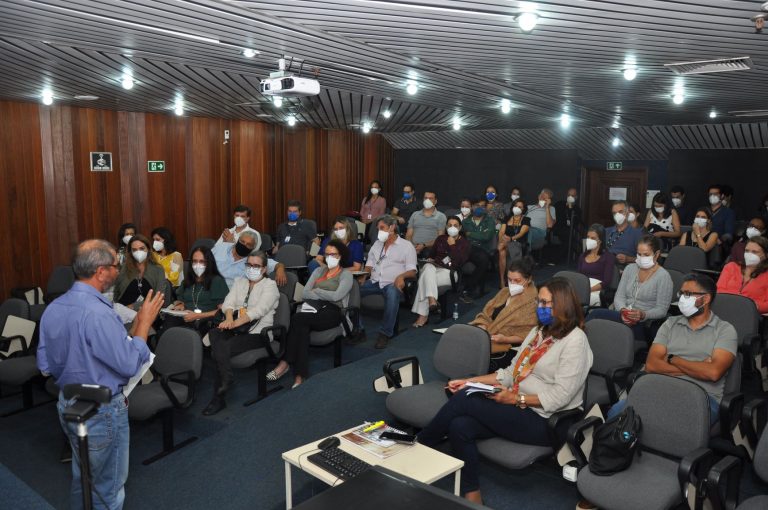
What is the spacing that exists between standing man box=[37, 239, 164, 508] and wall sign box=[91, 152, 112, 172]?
6.68 m

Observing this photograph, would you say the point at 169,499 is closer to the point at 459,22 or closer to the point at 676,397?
the point at 676,397

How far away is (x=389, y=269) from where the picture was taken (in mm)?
7492

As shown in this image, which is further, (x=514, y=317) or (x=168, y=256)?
(x=168, y=256)

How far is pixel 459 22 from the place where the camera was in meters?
3.98

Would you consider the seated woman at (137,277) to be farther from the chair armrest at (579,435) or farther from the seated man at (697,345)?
the seated man at (697,345)

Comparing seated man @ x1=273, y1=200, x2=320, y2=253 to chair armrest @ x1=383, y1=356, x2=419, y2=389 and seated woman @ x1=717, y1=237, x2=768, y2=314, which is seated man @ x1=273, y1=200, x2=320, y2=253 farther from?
seated woman @ x1=717, y1=237, x2=768, y2=314

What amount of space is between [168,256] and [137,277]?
953mm

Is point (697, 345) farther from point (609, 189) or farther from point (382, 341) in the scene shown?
point (609, 189)

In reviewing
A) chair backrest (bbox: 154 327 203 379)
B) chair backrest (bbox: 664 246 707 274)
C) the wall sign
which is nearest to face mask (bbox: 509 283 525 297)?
chair backrest (bbox: 154 327 203 379)

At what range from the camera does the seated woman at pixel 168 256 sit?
752 cm

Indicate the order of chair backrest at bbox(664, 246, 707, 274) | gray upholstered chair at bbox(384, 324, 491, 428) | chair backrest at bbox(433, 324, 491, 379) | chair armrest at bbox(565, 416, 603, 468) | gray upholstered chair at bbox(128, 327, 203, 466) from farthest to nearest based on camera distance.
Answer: chair backrest at bbox(664, 246, 707, 274) → gray upholstered chair at bbox(128, 327, 203, 466) → chair backrest at bbox(433, 324, 491, 379) → gray upholstered chair at bbox(384, 324, 491, 428) → chair armrest at bbox(565, 416, 603, 468)

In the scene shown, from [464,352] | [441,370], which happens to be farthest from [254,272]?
[464,352]

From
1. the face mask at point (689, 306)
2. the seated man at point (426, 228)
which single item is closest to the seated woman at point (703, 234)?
the seated man at point (426, 228)

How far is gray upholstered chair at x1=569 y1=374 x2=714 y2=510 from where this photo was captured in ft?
10.8
